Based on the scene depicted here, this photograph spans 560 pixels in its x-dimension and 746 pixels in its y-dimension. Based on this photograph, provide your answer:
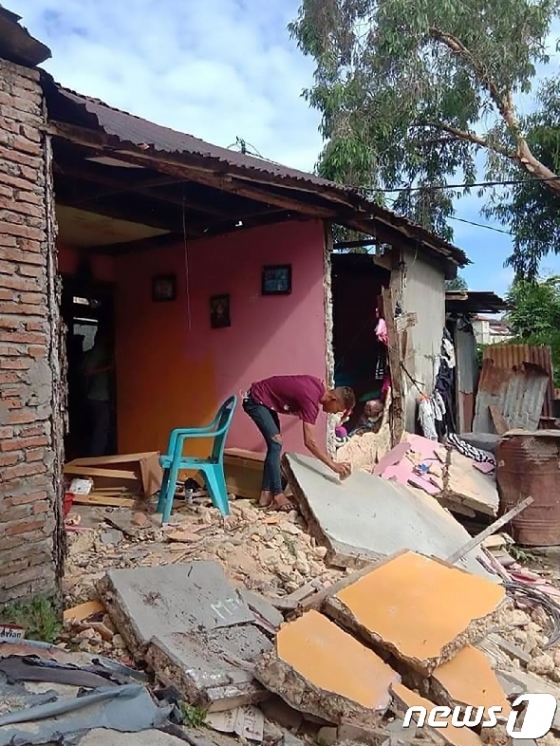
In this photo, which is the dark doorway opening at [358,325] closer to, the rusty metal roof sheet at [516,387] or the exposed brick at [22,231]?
the rusty metal roof sheet at [516,387]

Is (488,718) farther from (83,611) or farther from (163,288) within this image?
(163,288)

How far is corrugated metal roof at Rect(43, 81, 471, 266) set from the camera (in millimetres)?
4766

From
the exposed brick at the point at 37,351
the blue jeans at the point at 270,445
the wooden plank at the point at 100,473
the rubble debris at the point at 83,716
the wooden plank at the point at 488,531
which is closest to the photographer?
the rubble debris at the point at 83,716

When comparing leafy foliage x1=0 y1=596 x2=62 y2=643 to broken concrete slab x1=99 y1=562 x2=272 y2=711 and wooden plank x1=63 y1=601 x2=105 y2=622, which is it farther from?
broken concrete slab x1=99 y1=562 x2=272 y2=711

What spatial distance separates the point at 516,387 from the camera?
10.8 m

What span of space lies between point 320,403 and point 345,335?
12.8 feet

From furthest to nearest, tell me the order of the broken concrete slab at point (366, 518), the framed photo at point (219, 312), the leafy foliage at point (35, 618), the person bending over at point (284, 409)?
the framed photo at point (219, 312) < the person bending over at point (284, 409) < the broken concrete slab at point (366, 518) < the leafy foliage at point (35, 618)

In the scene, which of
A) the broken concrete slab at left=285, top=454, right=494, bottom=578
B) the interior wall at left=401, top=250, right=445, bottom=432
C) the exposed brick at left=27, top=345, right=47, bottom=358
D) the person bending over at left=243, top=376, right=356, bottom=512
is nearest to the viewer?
the exposed brick at left=27, top=345, right=47, bottom=358

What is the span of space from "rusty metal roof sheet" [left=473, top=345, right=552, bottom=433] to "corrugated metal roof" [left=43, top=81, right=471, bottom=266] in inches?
91.2

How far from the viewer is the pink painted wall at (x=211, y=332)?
747 centimetres

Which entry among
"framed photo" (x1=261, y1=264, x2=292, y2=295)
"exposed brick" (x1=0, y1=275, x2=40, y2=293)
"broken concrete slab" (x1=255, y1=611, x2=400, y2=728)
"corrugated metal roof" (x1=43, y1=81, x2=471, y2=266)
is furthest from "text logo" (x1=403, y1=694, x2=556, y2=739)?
"framed photo" (x1=261, y1=264, x2=292, y2=295)

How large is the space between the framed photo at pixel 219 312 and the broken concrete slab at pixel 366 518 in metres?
2.15

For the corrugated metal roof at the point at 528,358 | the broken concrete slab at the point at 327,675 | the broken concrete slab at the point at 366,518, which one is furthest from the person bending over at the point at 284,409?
the corrugated metal roof at the point at 528,358

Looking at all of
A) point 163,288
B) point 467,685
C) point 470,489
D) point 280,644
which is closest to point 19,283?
point 280,644
